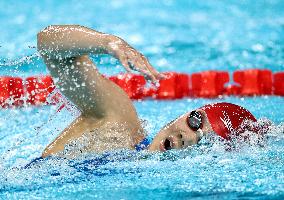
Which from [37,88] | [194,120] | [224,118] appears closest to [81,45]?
[194,120]

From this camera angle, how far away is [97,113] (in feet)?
8.02

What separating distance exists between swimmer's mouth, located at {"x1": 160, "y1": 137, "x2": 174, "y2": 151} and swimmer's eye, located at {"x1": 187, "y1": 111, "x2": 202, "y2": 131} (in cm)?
10


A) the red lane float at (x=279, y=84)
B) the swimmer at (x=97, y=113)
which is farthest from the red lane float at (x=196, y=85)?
the swimmer at (x=97, y=113)

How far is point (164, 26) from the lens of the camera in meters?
9.20

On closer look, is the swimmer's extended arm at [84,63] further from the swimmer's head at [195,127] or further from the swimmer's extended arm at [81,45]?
the swimmer's head at [195,127]

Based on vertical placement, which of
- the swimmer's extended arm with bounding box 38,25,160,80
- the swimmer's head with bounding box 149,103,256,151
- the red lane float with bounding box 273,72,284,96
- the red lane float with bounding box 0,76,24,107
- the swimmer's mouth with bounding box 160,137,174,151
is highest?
the red lane float with bounding box 0,76,24,107

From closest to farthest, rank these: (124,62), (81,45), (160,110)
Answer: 1. (124,62)
2. (81,45)
3. (160,110)

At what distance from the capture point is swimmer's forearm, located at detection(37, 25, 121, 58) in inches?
80.4

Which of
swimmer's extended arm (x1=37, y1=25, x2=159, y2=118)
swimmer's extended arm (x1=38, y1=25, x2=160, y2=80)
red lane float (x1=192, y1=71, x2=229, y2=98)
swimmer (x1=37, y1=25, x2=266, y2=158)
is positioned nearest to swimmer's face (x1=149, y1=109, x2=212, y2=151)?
swimmer (x1=37, y1=25, x2=266, y2=158)

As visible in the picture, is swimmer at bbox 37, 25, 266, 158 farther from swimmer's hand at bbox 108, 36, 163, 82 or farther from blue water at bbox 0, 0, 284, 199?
swimmer's hand at bbox 108, 36, 163, 82

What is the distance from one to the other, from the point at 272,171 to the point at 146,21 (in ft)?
24.2

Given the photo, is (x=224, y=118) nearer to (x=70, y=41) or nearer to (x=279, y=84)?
(x=70, y=41)

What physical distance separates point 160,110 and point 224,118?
2.87 metres

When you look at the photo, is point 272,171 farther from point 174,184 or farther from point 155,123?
point 155,123
